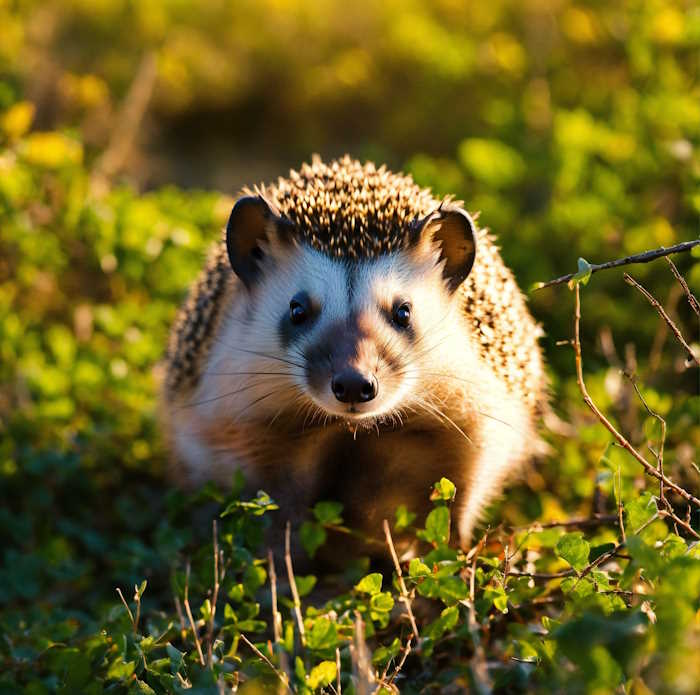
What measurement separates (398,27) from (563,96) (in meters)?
1.84

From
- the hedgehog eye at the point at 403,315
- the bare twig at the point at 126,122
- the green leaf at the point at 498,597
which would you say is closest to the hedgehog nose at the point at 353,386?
the hedgehog eye at the point at 403,315

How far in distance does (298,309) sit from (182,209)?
2.09 metres

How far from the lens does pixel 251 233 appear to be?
3.15 meters

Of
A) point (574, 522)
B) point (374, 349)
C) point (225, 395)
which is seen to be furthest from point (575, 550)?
point (225, 395)

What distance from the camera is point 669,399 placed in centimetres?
357

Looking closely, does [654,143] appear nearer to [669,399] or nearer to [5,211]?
[669,399]

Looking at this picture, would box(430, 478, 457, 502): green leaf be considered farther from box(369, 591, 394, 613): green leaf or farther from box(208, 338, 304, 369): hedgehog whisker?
box(208, 338, 304, 369): hedgehog whisker

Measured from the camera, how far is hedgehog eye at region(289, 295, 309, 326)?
2947mm

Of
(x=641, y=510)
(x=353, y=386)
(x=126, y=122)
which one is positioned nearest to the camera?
(x=641, y=510)

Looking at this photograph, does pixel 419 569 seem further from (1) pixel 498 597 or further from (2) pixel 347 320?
(2) pixel 347 320

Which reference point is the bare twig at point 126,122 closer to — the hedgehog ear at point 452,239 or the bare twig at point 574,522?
the hedgehog ear at point 452,239

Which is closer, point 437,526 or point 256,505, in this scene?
point 437,526

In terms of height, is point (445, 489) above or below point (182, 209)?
below

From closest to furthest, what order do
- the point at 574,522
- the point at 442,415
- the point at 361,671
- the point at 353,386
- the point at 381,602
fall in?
the point at 361,671 → the point at 381,602 → the point at 353,386 → the point at 574,522 → the point at 442,415
